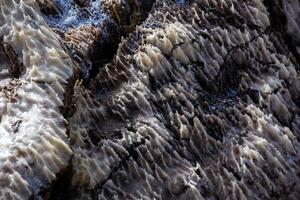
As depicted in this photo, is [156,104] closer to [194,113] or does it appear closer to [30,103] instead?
[194,113]

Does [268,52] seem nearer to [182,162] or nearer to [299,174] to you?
[299,174]

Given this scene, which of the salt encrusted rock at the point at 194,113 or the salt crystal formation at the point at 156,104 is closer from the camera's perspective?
the salt crystal formation at the point at 156,104

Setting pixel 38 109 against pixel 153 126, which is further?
pixel 153 126

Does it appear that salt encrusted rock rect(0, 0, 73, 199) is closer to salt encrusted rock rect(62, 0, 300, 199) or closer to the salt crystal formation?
the salt crystal formation

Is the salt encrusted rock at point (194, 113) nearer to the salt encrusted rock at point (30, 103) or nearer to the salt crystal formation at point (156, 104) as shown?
the salt crystal formation at point (156, 104)

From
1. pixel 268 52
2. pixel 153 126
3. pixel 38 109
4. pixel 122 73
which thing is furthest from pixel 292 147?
pixel 38 109

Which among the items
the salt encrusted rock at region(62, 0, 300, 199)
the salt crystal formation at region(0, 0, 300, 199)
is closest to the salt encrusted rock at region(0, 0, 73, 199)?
the salt crystal formation at region(0, 0, 300, 199)

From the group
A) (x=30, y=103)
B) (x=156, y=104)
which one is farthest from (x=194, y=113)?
(x=30, y=103)

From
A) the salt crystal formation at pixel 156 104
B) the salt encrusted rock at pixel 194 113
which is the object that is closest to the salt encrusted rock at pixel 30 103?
the salt crystal formation at pixel 156 104
